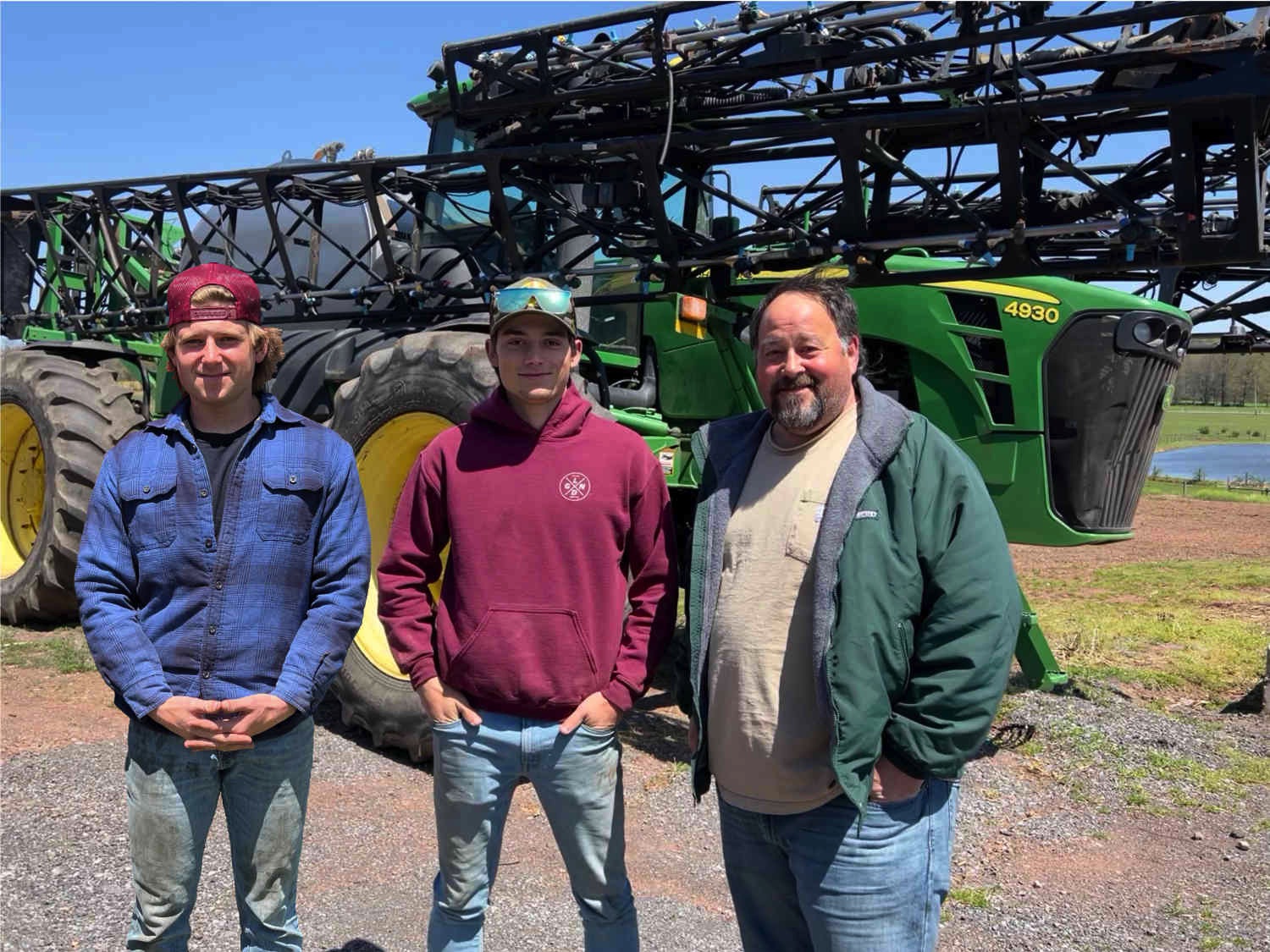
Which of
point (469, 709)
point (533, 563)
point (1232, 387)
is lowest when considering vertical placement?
point (1232, 387)

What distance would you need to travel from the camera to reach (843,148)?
4.67m

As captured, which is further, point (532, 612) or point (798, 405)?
point (532, 612)

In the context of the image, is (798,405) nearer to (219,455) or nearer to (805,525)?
(805,525)

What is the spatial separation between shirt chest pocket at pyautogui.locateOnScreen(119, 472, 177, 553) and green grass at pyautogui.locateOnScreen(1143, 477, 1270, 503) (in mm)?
21835

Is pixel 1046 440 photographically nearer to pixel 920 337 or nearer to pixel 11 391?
pixel 920 337

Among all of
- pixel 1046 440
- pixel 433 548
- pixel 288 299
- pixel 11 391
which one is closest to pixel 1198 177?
pixel 1046 440

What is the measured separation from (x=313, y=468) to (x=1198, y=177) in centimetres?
360

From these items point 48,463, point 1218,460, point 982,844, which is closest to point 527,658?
point 982,844

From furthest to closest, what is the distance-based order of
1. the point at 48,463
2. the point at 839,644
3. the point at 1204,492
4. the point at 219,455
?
the point at 1204,492
the point at 48,463
the point at 219,455
the point at 839,644

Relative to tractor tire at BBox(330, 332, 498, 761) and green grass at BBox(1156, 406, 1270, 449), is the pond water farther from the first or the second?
tractor tire at BBox(330, 332, 498, 761)

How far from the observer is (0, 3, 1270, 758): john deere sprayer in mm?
4402

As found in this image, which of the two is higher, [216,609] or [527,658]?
[216,609]

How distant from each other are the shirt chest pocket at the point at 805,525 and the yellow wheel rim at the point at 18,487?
678 centimetres

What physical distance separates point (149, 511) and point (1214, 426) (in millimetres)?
50717
